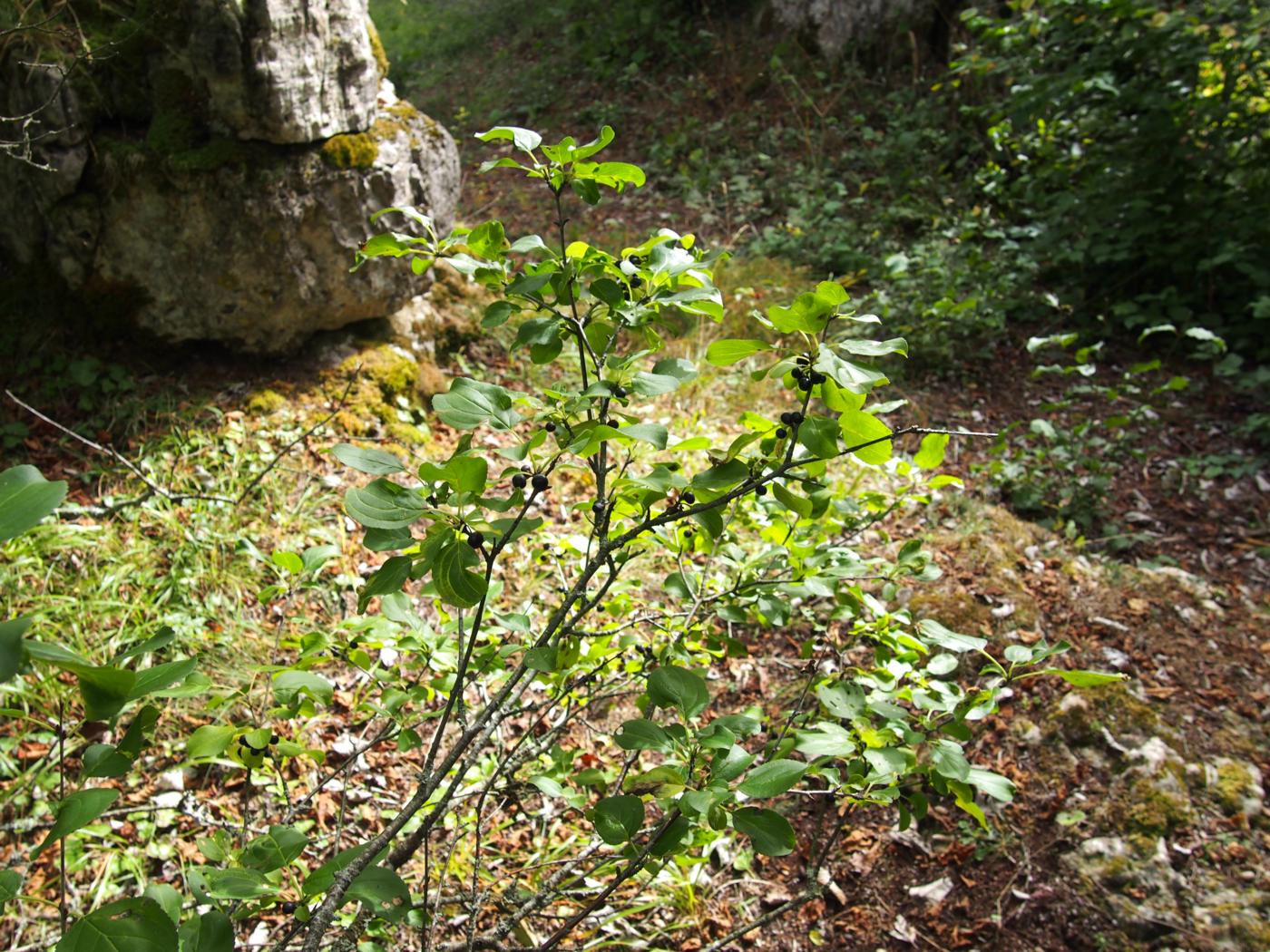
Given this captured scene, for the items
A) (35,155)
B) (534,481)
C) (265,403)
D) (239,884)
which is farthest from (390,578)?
(35,155)

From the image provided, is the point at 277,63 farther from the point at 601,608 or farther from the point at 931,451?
the point at 931,451

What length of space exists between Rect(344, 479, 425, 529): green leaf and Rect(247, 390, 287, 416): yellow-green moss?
9.75 ft

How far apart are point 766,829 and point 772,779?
6 cm

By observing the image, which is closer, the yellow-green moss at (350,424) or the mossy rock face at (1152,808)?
the mossy rock face at (1152,808)

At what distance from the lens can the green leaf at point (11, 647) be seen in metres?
0.48

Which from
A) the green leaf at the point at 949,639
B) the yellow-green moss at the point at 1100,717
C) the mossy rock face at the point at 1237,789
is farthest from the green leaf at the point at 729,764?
the mossy rock face at the point at 1237,789

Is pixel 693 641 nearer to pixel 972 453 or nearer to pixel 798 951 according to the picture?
pixel 798 951

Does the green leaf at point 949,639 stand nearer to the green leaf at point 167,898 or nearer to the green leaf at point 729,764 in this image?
the green leaf at point 729,764

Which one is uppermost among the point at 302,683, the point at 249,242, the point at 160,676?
the point at 249,242

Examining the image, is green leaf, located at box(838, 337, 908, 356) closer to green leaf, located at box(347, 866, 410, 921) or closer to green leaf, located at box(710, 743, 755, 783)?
green leaf, located at box(710, 743, 755, 783)

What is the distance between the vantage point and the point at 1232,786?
2229mm

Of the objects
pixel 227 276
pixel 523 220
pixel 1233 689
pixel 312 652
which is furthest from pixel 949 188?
pixel 312 652

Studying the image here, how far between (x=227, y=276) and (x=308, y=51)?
1.03 metres

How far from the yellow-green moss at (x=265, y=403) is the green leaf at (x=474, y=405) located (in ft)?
9.58
